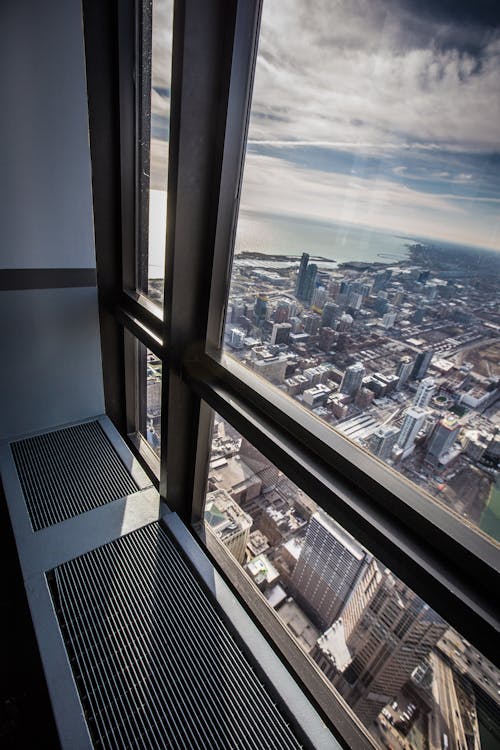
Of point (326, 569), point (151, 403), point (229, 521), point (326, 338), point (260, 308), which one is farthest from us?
point (151, 403)

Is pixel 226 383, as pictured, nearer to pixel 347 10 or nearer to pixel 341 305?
pixel 341 305

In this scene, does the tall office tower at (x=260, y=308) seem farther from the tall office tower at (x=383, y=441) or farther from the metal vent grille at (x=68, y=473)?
the metal vent grille at (x=68, y=473)

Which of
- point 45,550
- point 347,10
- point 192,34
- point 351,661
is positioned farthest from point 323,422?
point 45,550

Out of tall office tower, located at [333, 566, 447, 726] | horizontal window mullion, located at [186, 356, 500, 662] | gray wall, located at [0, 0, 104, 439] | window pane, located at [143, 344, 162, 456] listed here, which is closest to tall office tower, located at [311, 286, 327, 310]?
horizontal window mullion, located at [186, 356, 500, 662]

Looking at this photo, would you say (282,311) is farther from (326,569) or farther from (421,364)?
(326,569)

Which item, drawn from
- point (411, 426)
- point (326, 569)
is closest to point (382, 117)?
point (411, 426)

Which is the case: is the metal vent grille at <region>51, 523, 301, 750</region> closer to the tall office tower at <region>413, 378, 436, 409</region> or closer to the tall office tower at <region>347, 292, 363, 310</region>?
the tall office tower at <region>413, 378, 436, 409</region>

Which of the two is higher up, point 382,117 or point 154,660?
→ point 382,117
